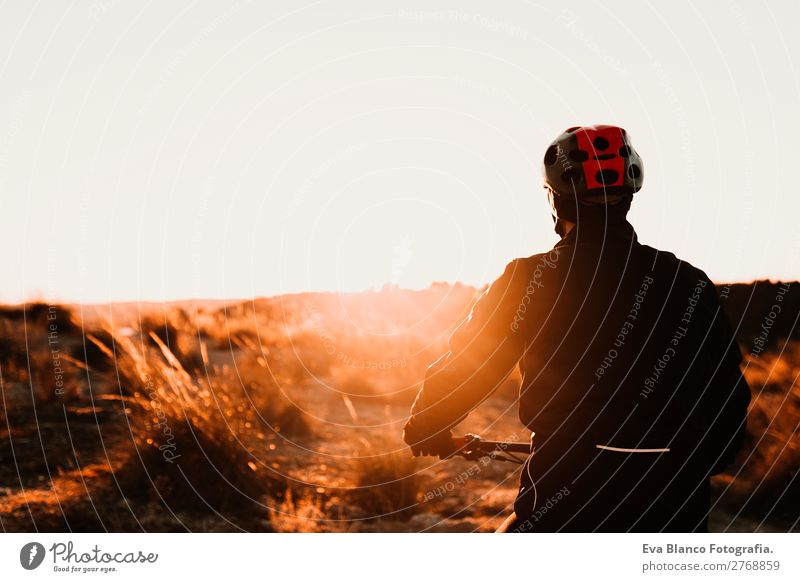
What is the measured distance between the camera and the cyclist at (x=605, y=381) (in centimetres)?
270

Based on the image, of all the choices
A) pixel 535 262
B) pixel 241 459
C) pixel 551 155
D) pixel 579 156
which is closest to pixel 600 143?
pixel 579 156

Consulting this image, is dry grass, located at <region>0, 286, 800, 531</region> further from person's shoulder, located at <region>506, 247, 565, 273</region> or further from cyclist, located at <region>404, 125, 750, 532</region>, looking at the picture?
person's shoulder, located at <region>506, 247, 565, 273</region>

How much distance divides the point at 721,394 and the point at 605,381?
529mm

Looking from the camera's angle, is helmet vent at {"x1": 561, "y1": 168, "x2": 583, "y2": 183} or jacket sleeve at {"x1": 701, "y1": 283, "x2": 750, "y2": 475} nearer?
jacket sleeve at {"x1": 701, "y1": 283, "x2": 750, "y2": 475}

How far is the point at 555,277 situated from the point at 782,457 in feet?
20.5

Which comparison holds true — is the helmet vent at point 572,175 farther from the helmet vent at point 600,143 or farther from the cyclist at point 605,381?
the cyclist at point 605,381

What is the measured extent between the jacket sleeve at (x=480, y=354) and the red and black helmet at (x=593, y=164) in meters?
0.59

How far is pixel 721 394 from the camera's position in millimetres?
2812

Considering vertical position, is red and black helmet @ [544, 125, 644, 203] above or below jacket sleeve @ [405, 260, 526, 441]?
above

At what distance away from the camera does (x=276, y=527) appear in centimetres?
668

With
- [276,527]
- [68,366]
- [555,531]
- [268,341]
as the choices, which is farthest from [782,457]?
[268,341]

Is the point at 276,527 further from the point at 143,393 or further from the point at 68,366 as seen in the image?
the point at 68,366

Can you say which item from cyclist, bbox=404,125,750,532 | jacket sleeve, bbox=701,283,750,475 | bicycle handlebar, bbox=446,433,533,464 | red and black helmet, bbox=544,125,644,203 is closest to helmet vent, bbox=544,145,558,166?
red and black helmet, bbox=544,125,644,203

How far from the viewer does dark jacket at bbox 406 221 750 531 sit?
2699 mm
